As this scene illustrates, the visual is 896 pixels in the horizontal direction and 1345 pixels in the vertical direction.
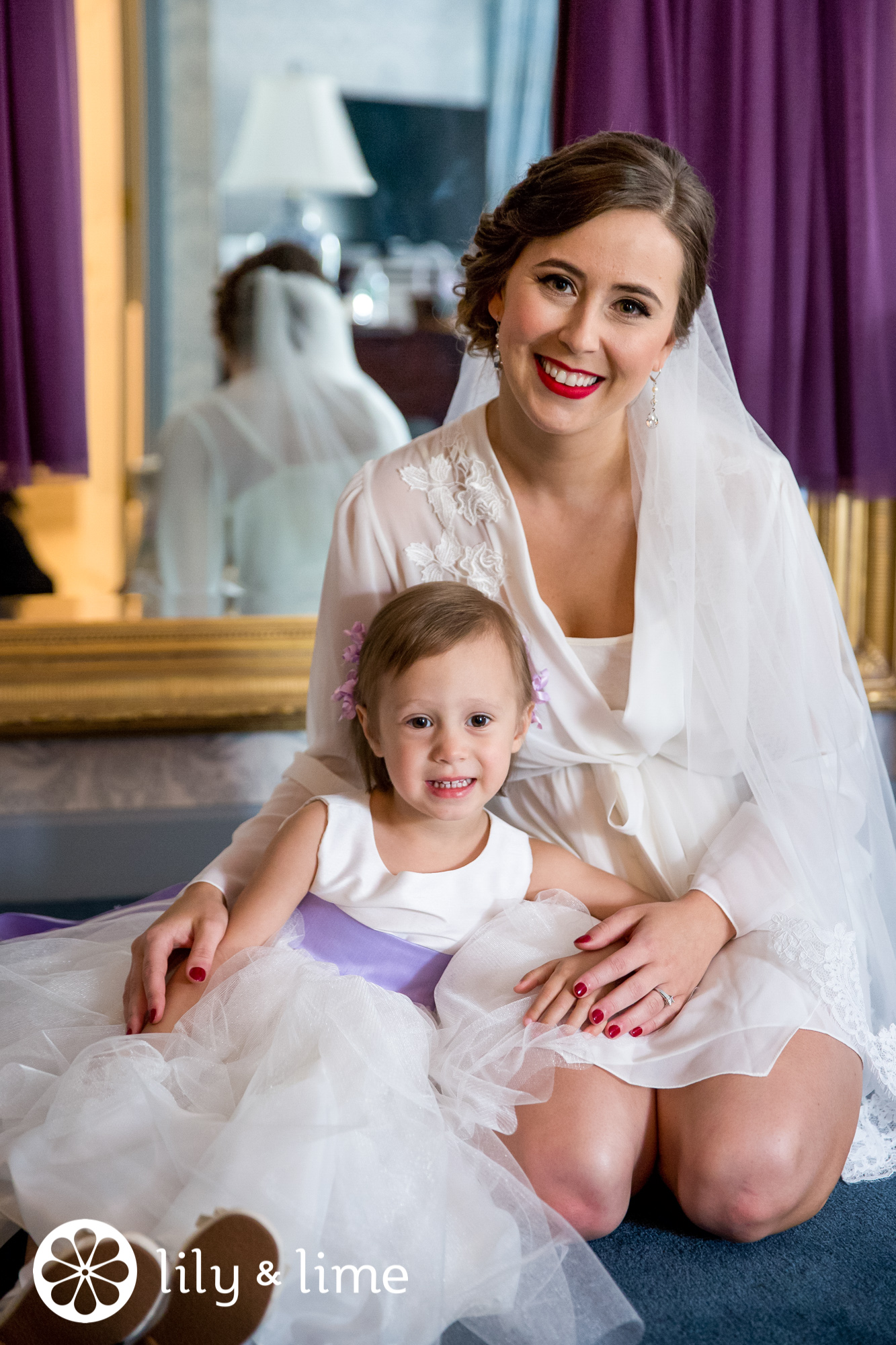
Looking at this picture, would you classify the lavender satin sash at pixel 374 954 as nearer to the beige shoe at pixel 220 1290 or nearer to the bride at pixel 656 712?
the bride at pixel 656 712

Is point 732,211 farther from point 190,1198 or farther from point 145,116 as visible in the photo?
A: point 190,1198

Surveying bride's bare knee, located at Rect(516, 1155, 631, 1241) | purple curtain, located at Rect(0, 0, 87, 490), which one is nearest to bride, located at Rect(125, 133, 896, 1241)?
bride's bare knee, located at Rect(516, 1155, 631, 1241)

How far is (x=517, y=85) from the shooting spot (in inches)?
105

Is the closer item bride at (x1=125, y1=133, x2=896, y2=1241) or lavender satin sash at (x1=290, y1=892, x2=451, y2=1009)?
bride at (x1=125, y1=133, x2=896, y2=1241)

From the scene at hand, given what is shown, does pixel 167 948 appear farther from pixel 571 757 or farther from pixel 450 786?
pixel 571 757

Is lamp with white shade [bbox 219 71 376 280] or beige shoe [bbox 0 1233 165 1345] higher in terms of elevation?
lamp with white shade [bbox 219 71 376 280]

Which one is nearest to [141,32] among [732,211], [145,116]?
[145,116]

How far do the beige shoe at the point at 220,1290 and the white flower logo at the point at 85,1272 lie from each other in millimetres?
48

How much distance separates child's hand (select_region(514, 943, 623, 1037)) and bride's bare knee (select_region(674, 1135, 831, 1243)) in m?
0.20

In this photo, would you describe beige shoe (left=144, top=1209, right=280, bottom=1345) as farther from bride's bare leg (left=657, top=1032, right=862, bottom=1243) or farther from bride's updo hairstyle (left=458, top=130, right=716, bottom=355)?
bride's updo hairstyle (left=458, top=130, right=716, bottom=355)

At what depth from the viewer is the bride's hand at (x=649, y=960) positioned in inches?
57.3

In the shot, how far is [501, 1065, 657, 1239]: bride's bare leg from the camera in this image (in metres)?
1.37

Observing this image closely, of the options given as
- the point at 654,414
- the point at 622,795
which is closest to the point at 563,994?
the point at 622,795

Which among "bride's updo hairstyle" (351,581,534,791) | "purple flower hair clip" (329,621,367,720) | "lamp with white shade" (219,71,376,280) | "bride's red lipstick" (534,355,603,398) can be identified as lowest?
"purple flower hair clip" (329,621,367,720)
